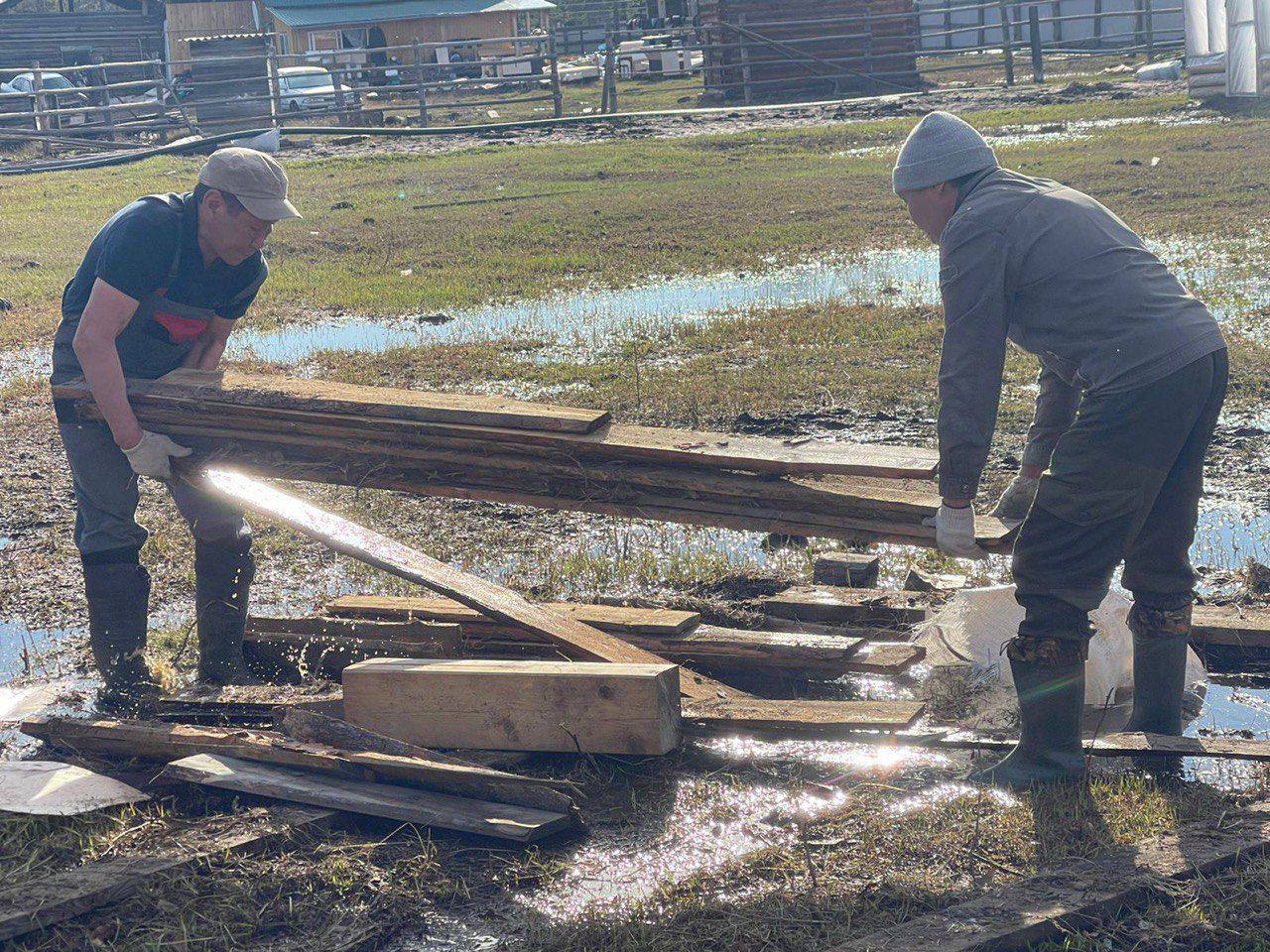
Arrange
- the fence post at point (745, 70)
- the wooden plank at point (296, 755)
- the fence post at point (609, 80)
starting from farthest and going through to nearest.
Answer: the fence post at point (745, 70) < the fence post at point (609, 80) < the wooden plank at point (296, 755)

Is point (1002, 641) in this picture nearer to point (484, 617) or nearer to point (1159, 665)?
point (1159, 665)

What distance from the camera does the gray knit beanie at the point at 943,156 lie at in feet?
12.8

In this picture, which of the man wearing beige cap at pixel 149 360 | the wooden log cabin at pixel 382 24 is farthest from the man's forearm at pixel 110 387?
the wooden log cabin at pixel 382 24

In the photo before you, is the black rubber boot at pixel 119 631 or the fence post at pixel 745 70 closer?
the black rubber boot at pixel 119 631

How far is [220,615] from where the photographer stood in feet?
17.5

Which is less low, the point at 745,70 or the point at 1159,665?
the point at 745,70

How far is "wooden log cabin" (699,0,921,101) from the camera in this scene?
95.5ft

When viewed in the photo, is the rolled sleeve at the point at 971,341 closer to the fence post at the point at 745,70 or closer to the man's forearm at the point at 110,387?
the man's forearm at the point at 110,387

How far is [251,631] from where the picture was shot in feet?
17.7

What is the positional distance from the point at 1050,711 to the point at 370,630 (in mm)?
2637

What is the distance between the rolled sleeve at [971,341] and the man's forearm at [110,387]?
116 inches

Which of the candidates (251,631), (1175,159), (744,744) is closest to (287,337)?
(251,631)

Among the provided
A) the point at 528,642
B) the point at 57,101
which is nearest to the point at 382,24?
the point at 57,101

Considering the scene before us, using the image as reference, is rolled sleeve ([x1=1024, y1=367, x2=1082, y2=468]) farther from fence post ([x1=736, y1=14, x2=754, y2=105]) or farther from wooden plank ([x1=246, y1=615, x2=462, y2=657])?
fence post ([x1=736, y1=14, x2=754, y2=105])
